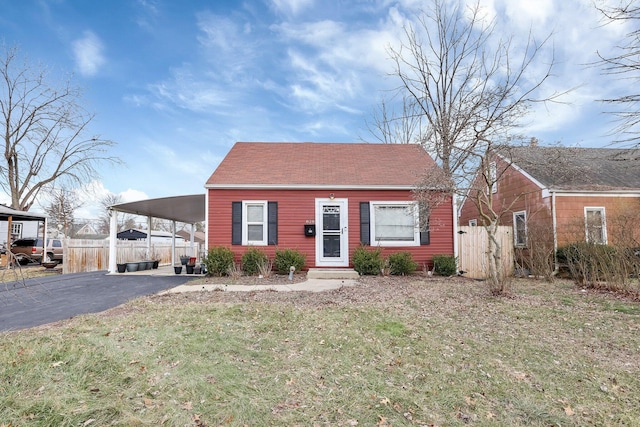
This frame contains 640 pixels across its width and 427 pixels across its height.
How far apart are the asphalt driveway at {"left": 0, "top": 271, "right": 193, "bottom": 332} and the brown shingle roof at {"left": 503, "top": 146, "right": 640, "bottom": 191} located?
919 centimetres

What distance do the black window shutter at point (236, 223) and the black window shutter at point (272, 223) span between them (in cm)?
92

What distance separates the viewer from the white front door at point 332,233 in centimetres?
1092

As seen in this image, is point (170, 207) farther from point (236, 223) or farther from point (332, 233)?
point (332, 233)

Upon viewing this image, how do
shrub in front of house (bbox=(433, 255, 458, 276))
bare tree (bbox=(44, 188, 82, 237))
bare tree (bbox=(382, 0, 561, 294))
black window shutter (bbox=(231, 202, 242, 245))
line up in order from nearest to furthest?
bare tree (bbox=(382, 0, 561, 294)), shrub in front of house (bbox=(433, 255, 458, 276)), black window shutter (bbox=(231, 202, 242, 245)), bare tree (bbox=(44, 188, 82, 237))

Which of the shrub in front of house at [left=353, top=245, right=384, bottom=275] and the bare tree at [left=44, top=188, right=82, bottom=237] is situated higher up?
the bare tree at [left=44, top=188, right=82, bottom=237]

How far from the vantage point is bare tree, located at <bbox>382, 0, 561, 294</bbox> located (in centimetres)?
863

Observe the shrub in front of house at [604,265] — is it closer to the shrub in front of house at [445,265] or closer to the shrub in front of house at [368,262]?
the shrub in front of house at [445,265]

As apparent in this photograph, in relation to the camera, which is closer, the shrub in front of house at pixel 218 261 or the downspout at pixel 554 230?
the shrub in front of house at pixel 218 261

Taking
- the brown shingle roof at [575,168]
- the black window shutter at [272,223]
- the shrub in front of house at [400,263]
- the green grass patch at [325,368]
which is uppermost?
the brown shingle roof at [575,168]

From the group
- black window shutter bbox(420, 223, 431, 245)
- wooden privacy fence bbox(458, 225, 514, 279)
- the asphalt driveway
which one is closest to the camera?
the asphalt driveway

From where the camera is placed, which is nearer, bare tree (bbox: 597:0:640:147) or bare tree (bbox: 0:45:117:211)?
bare tree (bbox: 597:0:640:147)

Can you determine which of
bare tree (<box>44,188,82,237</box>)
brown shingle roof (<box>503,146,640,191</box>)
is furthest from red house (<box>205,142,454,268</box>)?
bare tree (<box>44,188,82,237</box>)

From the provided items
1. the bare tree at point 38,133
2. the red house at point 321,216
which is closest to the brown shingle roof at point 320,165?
the red house at point 321,216

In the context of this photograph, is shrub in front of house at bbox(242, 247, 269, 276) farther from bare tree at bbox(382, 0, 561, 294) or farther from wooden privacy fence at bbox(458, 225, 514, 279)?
wooden privacy fence at bbox(458, 225, 514, 279)
